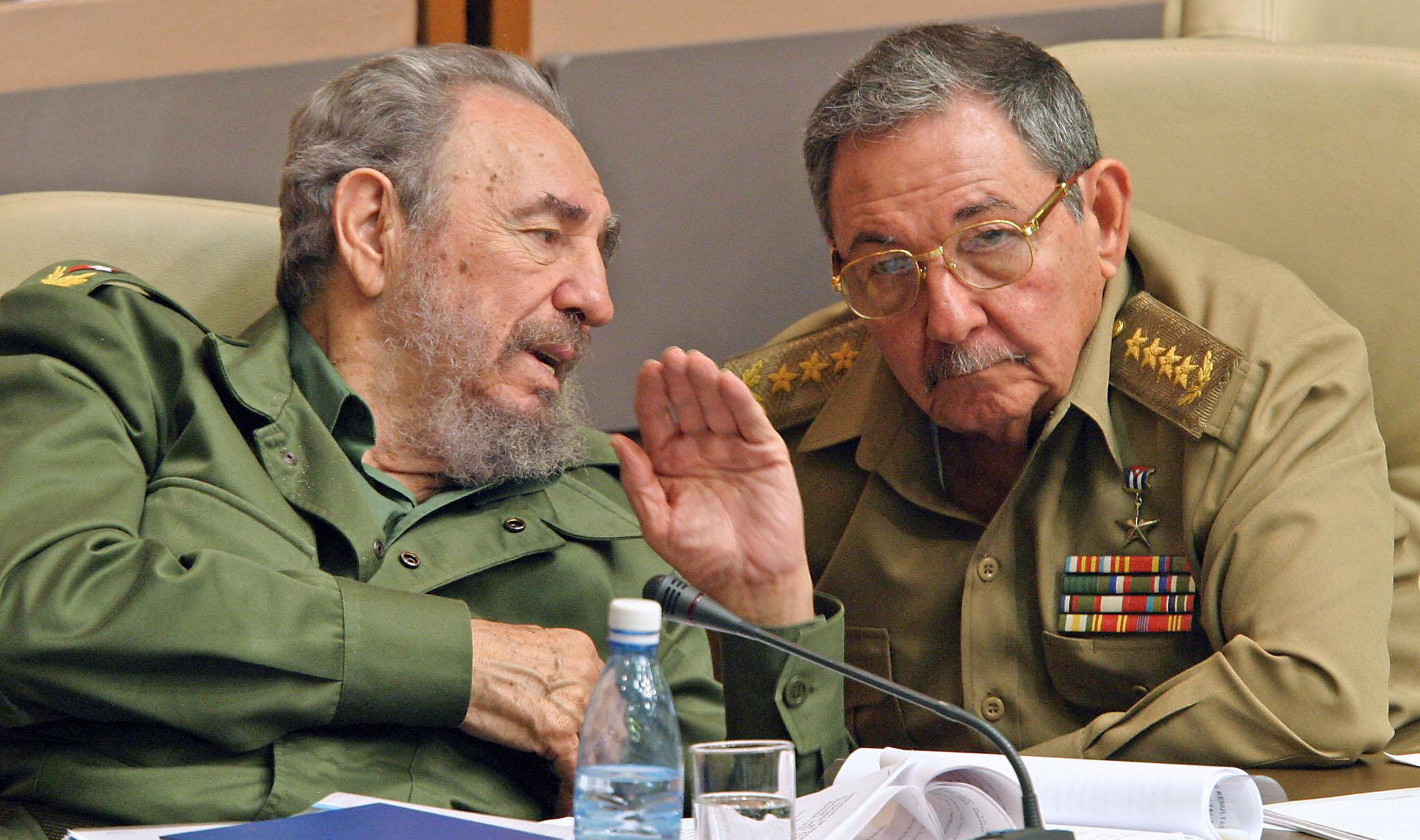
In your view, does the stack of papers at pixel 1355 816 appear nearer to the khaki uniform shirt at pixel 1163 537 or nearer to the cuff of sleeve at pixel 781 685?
the khaki uniform shirt at pixel 1163 537

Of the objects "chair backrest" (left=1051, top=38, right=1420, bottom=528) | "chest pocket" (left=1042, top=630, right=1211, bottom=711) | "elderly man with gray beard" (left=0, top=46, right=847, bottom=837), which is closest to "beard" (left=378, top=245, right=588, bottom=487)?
"elderly man with gray beard" (left=0, top=46, right=847, bottom=837)

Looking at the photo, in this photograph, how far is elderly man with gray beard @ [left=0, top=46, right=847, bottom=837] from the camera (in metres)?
1.40

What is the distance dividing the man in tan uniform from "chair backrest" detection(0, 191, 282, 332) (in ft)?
2.67

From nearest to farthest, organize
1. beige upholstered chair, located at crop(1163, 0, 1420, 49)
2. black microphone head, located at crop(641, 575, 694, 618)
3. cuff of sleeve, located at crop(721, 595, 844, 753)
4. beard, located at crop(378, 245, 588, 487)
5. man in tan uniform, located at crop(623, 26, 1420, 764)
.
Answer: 1. black microphone head, located at crop(641, 575, 694, 618)
2. cuff of sleeve, located at crop(721, 595, 844, 753)
3. man in tan uniform, located at crop(623, 26, 1420, 764)
4. beard, located at crop(378, 245, 588, 487)
5. beige upholstered chair, located at crop(1163, 0, 1420, 49)

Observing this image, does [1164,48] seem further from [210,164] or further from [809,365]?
[210,164]

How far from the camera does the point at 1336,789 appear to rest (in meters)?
1.41

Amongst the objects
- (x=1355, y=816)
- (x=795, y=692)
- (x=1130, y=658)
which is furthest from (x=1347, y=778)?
(x=795, y=692)

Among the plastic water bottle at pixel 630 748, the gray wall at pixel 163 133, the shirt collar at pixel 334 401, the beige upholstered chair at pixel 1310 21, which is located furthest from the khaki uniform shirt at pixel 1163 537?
the gray wall at pixel 163 133

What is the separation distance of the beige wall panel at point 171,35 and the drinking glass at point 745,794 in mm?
1730

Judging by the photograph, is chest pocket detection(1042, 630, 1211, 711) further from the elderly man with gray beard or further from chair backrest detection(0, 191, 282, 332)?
chair backrest detection(0, 191, 282, 332)

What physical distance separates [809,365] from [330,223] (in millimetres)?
725

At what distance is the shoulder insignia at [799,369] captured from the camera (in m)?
2.17

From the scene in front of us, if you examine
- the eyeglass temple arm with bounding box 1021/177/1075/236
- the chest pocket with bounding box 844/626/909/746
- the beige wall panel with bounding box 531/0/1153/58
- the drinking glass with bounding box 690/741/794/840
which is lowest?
the chest pocket with bounding box 844/626/909/746

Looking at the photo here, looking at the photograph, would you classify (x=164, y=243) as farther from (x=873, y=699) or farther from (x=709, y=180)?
(x=873, y=699)
